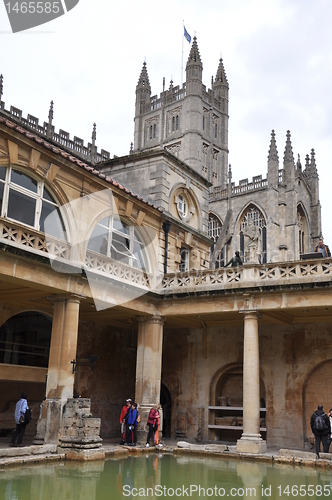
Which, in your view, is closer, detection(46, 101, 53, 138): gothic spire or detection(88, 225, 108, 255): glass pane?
detection(88, 225, 108, 255): glass pane

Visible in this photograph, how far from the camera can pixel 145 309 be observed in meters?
20.8

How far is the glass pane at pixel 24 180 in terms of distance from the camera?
55.0 ft

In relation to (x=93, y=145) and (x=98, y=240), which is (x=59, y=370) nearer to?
(x=98, y=240)

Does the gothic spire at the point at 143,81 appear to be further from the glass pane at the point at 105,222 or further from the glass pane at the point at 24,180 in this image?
the glass pane at the point at 24,180

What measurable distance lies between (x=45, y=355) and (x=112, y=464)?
25.8 ft

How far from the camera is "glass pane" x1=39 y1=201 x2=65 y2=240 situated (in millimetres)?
17422

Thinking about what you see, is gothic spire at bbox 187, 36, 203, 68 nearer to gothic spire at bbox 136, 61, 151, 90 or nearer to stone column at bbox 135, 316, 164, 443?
gothic spire at bbox 136, 61, 151, 90

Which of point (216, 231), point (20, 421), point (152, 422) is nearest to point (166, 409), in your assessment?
point (152, 422)

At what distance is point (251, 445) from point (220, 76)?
275 feet

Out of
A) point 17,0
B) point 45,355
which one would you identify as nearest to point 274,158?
point 45,355

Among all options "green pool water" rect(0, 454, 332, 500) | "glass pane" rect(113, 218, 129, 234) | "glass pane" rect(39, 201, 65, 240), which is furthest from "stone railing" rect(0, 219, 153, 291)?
"green pool water" rect(0, 454, 332, 500)

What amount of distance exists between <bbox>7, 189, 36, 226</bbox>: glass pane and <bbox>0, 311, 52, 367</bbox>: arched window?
498 cm

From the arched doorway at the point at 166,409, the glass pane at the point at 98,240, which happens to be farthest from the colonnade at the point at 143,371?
the arched doorway at the point at 166,409

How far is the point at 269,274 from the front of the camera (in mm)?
19078
